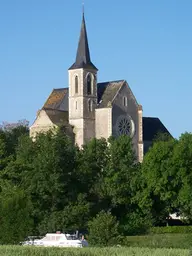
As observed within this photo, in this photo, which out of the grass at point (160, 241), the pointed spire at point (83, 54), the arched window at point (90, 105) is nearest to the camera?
the grass at point (160, 241)

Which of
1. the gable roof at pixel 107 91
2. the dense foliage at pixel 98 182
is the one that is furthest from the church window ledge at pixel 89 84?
the dense foliage at pixel 98 182

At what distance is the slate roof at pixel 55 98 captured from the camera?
9900cm

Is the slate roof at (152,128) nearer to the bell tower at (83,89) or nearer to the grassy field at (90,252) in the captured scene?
the bell tower at (83,89)

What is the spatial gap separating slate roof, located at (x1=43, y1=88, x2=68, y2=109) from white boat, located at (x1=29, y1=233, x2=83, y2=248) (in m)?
42.0

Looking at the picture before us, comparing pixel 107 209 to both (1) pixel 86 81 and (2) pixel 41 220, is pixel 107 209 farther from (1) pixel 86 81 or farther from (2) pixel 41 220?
(1) pixel 86 81

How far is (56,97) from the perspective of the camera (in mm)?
100812

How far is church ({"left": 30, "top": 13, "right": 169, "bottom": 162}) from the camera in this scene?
3688 inches

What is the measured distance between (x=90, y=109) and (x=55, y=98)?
6.84 metres

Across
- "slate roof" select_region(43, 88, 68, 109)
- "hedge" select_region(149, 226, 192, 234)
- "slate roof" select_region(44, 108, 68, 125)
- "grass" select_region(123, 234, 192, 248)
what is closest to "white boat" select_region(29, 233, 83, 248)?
"grass" select_region(123, 234, 192, 248)

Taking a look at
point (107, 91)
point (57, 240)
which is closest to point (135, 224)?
point (57, 240)

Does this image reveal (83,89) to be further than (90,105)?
No

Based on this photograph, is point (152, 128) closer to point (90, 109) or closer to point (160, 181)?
point (90, 109)

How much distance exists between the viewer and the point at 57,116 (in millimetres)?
94938

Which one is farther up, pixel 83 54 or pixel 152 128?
pixel 83 54
